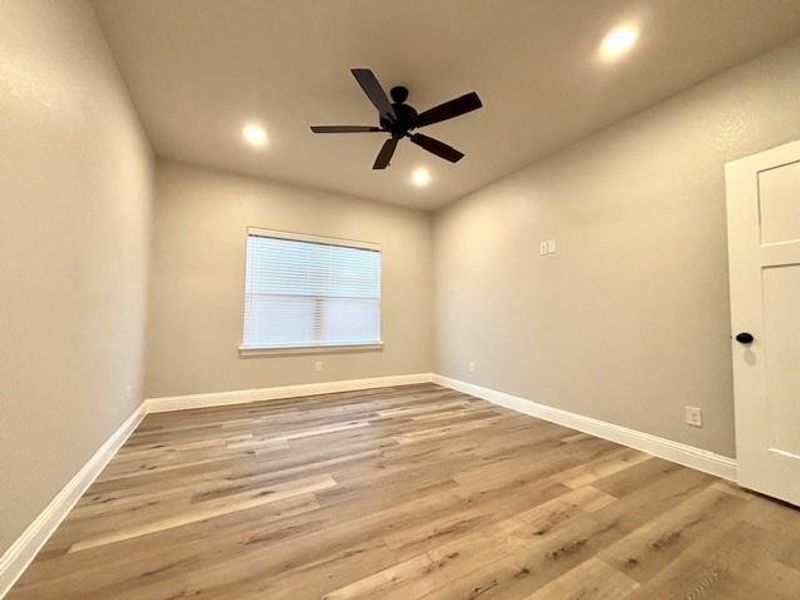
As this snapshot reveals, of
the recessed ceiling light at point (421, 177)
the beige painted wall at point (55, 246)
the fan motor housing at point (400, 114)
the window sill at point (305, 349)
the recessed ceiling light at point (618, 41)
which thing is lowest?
the window sill at point (305, 349)

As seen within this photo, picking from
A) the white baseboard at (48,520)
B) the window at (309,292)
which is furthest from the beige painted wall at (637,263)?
the white baseboard at (48,520)

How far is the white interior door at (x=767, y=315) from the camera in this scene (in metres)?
1.73

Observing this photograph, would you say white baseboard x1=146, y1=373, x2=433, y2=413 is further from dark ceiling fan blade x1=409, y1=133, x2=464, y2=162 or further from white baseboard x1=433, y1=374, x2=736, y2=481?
dark ceiling fan blade x1=409, y1=133, x2=464, y2=162

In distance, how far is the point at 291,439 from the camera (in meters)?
2.59

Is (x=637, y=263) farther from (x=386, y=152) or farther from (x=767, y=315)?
(x=386, y=152)

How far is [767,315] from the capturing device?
1826 mm

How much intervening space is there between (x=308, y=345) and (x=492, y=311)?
2.37 meters

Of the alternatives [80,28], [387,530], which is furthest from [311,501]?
[80,28]

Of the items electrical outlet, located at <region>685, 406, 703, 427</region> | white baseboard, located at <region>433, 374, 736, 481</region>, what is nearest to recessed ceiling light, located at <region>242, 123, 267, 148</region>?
white baseboard, located at <region>433, 374, 736, 481</region>

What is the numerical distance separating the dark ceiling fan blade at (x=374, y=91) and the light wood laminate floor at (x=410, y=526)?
2364 millimetres

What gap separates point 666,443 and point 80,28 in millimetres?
4379

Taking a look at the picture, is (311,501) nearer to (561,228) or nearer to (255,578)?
(255,578)

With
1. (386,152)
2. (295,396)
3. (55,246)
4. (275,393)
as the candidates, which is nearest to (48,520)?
(55,246)

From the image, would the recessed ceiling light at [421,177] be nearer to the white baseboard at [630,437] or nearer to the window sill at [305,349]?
the window sill at [305,349]
